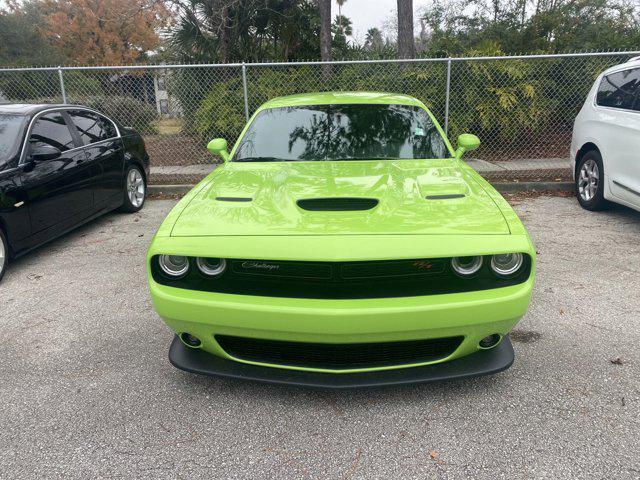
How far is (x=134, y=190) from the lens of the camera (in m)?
6.83

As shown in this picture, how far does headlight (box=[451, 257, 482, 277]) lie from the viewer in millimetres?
2369

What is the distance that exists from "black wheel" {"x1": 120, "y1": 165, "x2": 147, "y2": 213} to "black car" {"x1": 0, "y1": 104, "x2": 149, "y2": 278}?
0.01 m

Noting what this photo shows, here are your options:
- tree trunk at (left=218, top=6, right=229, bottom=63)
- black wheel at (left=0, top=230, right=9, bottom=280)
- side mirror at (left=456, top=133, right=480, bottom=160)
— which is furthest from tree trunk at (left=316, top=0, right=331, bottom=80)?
black wheel at (left=0, top=230, right=9, bottom=280)

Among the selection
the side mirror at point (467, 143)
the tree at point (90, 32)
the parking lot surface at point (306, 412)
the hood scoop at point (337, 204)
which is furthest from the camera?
the tree at point (90, 32)

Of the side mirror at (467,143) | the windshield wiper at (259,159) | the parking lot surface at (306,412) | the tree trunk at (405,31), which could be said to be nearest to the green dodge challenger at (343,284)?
the parking lot surface at (306,412)

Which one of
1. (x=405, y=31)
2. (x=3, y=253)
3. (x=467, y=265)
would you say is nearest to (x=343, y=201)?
(x=467, y=265)

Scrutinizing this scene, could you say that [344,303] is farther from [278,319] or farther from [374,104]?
[374,104]

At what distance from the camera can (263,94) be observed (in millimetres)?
9281

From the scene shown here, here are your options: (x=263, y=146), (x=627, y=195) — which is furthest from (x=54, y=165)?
(x=627, y=195)

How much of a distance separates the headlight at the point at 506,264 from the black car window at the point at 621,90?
424 cm

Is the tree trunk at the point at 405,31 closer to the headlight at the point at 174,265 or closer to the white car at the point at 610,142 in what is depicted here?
the white car at the point at 610,142

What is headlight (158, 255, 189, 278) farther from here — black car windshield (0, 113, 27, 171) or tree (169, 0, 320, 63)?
tree (169, 0, 320, 63)

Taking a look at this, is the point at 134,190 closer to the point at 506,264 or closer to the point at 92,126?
the point at 92,126

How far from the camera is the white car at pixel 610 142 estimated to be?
527cm
